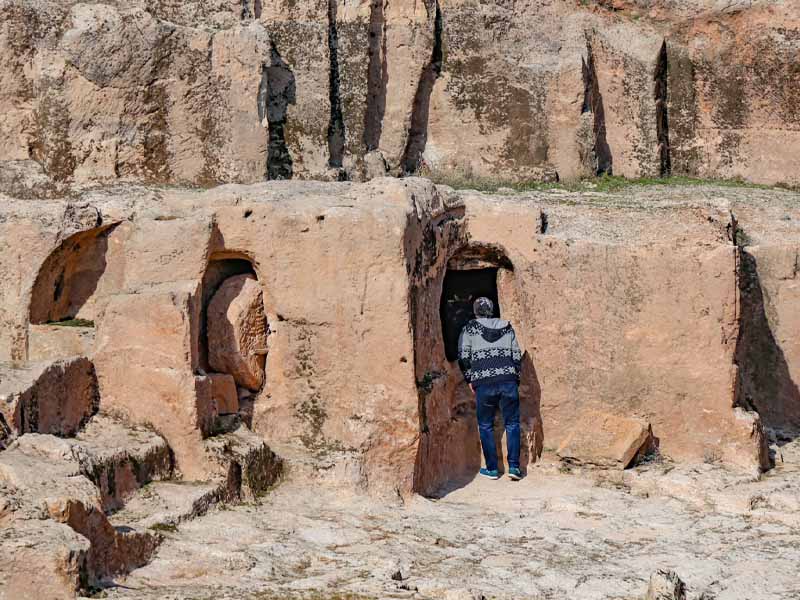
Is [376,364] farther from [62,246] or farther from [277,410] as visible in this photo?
[62,246]

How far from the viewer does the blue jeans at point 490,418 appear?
12336 mm

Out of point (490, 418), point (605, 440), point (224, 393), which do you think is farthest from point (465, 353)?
point (224, 393)

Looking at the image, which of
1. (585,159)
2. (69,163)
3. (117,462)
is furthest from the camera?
(585,159)

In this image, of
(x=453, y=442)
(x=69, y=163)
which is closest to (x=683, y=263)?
(x=453, y=442)

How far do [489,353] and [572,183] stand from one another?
4014 mm

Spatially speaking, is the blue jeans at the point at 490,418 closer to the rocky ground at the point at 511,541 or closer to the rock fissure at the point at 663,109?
the rocky ground at the point at 511,541

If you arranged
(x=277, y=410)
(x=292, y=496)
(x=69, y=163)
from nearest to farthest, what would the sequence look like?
(x=292, y=496) → (x=277, y=410) → (x=69, y=163)

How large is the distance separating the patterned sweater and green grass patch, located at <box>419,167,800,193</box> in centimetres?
252

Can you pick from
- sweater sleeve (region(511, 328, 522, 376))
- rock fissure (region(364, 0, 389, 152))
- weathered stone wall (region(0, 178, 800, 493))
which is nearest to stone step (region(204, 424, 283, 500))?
weathered stone wall (region(0, 178, 800, 493))

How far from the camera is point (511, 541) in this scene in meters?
10.6

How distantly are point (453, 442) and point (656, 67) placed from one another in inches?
241

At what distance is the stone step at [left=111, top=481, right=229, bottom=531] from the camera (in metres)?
9.84

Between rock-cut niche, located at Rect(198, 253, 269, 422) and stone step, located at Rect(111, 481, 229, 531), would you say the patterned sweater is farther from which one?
stone step, located at Rect(111, 481, 229, 531)

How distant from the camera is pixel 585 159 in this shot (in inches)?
634
